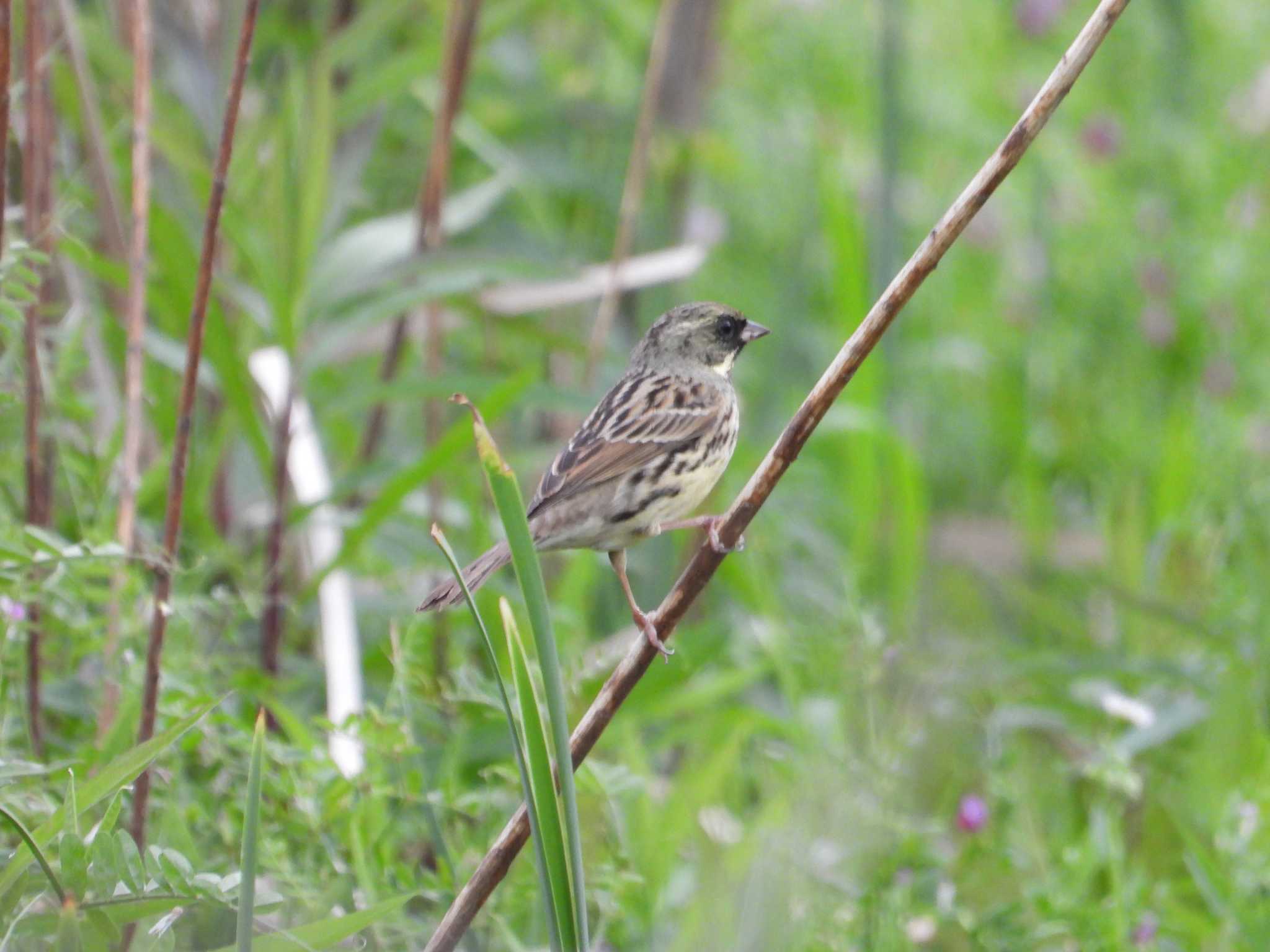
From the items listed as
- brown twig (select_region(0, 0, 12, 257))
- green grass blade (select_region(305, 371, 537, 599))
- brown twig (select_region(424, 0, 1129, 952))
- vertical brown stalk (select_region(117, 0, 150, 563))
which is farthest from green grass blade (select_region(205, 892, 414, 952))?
green grass blade (select_region(305, 371, 537, 599))

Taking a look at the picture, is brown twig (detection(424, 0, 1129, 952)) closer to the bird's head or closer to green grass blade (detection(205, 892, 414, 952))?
green grass blade (detection(205, 892, 414, 952))

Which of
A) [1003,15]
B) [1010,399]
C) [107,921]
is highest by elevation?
[1003,15]

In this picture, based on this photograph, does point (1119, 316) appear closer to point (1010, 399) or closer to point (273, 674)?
point (1010, 399)

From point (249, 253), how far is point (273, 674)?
0.85 m

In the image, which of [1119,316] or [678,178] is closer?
[678,178]

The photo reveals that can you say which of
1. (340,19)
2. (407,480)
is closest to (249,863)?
(407,480)

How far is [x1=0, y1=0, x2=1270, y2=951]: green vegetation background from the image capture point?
259 cm

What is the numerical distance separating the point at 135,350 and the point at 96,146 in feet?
2.16

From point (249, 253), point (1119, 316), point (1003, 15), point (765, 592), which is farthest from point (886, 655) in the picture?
point (1003, 15)

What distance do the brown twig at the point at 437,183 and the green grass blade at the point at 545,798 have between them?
194 centimetres

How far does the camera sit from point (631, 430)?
Result: 2.65m

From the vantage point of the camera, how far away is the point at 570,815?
1.62 m

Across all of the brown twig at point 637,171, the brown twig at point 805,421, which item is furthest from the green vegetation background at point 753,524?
the brown twig at point 805,421

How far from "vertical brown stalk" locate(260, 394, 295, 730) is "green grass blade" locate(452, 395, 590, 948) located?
5.33 ft
